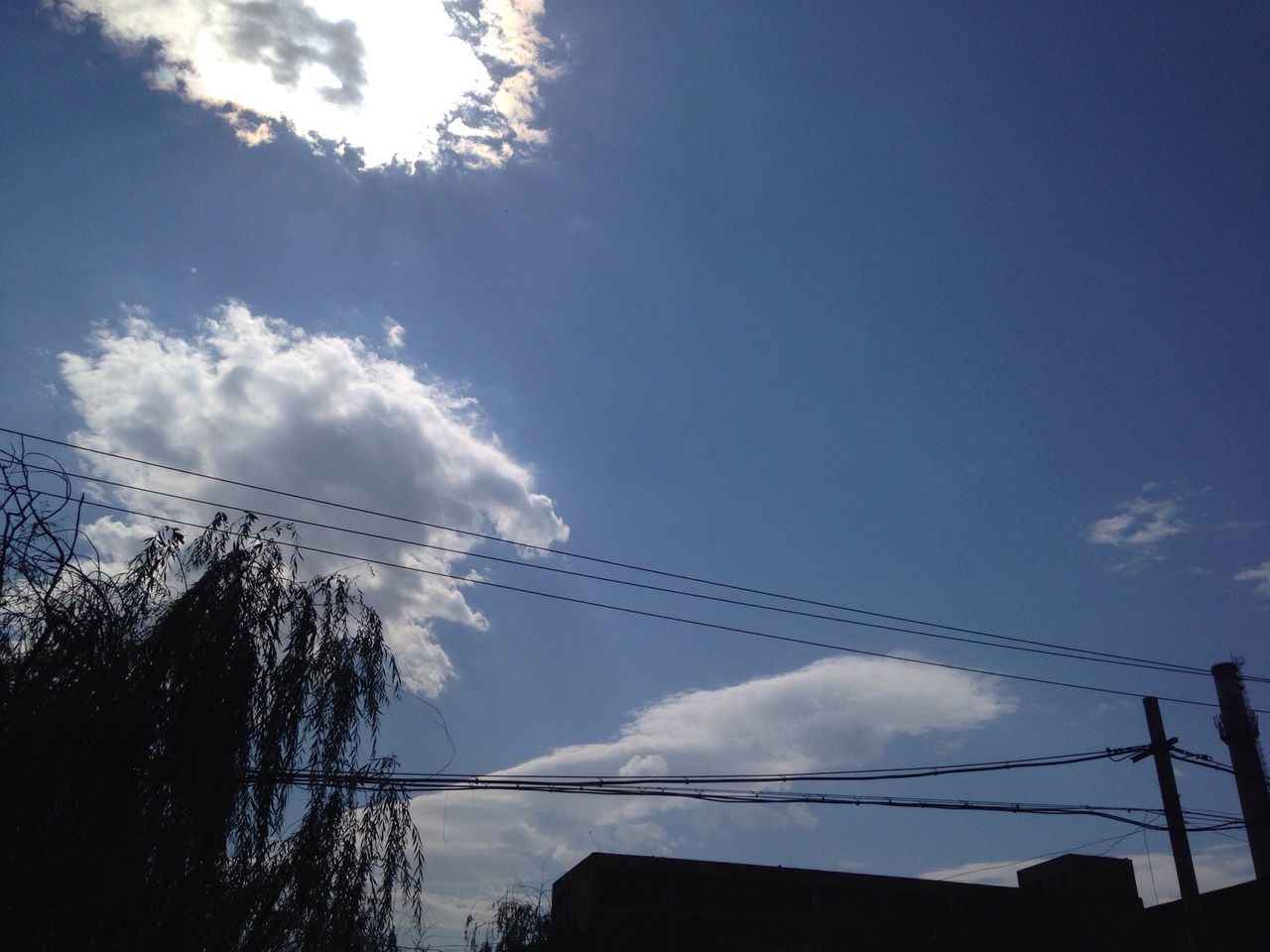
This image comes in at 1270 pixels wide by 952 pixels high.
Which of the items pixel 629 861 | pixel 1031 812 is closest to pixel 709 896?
pixel 629 861

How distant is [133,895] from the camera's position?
6363 mm

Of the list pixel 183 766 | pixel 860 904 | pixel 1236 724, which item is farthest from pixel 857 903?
pixel 183 766

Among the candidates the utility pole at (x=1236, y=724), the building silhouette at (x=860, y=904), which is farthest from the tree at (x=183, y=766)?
the utility pole at (x=1236, y=724)

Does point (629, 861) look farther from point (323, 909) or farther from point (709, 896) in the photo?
point (323, 909)

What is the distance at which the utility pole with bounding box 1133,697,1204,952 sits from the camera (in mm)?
15508

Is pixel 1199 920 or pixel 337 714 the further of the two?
pixel 1199 920

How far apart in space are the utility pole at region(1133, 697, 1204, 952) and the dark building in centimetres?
2607

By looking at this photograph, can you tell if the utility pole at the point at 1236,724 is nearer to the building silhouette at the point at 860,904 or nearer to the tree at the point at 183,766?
the building silhouette at the point at 860,904

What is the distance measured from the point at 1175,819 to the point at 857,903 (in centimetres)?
3455

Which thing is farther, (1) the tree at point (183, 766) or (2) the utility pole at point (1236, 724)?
(2) the utility pole at point (1236, 724)

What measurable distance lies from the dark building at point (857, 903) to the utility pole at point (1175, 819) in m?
26.1

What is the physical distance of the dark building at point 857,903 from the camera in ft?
143

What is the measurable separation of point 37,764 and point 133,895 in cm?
126

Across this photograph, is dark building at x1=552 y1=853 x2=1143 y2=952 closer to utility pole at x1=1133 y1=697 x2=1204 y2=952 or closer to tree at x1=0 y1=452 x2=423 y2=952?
utility pole at x1=1133 y1=697 x2=1204 y2=952
